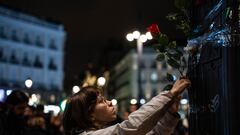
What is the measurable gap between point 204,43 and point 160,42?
0.36 meters

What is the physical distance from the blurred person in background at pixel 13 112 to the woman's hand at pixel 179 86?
323 centimetres

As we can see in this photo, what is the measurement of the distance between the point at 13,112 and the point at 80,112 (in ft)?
9.32

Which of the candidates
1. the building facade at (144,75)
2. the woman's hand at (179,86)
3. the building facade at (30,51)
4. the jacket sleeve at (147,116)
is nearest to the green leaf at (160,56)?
the woman's hand at (179,86)


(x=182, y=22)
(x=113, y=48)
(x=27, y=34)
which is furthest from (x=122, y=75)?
(x=182, y=22)

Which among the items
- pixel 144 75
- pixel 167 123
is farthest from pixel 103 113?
pixel 144 75

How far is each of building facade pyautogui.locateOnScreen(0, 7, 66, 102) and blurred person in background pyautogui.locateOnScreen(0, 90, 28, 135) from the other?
7087cm

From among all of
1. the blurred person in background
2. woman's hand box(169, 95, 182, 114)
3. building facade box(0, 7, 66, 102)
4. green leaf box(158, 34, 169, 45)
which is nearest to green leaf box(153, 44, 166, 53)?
green leaf box(158, 34, 169, 45)

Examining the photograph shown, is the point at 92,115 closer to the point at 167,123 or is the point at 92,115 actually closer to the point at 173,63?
the point at 167,123

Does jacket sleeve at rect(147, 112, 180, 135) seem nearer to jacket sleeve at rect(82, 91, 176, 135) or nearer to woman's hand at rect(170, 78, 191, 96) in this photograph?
woman's hand at rect(170, 78, 191, 96)

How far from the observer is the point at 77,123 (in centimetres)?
351

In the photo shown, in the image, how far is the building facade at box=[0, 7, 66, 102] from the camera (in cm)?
7894

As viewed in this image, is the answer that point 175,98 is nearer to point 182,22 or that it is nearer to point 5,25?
point 182,22

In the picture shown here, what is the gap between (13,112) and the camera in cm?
611

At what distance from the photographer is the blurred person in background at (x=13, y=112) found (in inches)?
238
